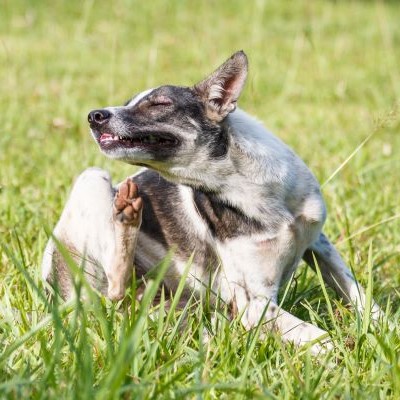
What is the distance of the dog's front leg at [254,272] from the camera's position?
3.47m

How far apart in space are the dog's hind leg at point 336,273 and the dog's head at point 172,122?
0.69 meters

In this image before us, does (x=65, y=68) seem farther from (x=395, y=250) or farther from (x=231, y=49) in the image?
(x=395, y=250)

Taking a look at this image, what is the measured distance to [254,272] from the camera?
350cm

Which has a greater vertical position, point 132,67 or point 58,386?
point 58,386

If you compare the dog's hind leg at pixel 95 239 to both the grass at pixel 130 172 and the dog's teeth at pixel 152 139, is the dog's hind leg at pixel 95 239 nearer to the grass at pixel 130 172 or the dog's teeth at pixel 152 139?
the grass at pixel 130 172

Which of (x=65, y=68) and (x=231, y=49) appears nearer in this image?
(x=65, y=68)

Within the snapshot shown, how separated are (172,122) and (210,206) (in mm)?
402

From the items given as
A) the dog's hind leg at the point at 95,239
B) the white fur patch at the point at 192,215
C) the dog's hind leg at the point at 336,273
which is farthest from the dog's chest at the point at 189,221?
the dog's hind leg at the point at 336,273

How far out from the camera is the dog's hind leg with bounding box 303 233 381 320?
3707mm

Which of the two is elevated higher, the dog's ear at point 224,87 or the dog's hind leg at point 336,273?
the dog's ear at point 224,87

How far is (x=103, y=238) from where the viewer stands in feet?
12.2

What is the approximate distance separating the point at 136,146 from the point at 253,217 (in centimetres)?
58

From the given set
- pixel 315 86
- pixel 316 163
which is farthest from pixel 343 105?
pixel 316 163

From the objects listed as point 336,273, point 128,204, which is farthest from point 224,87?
point 336,273
